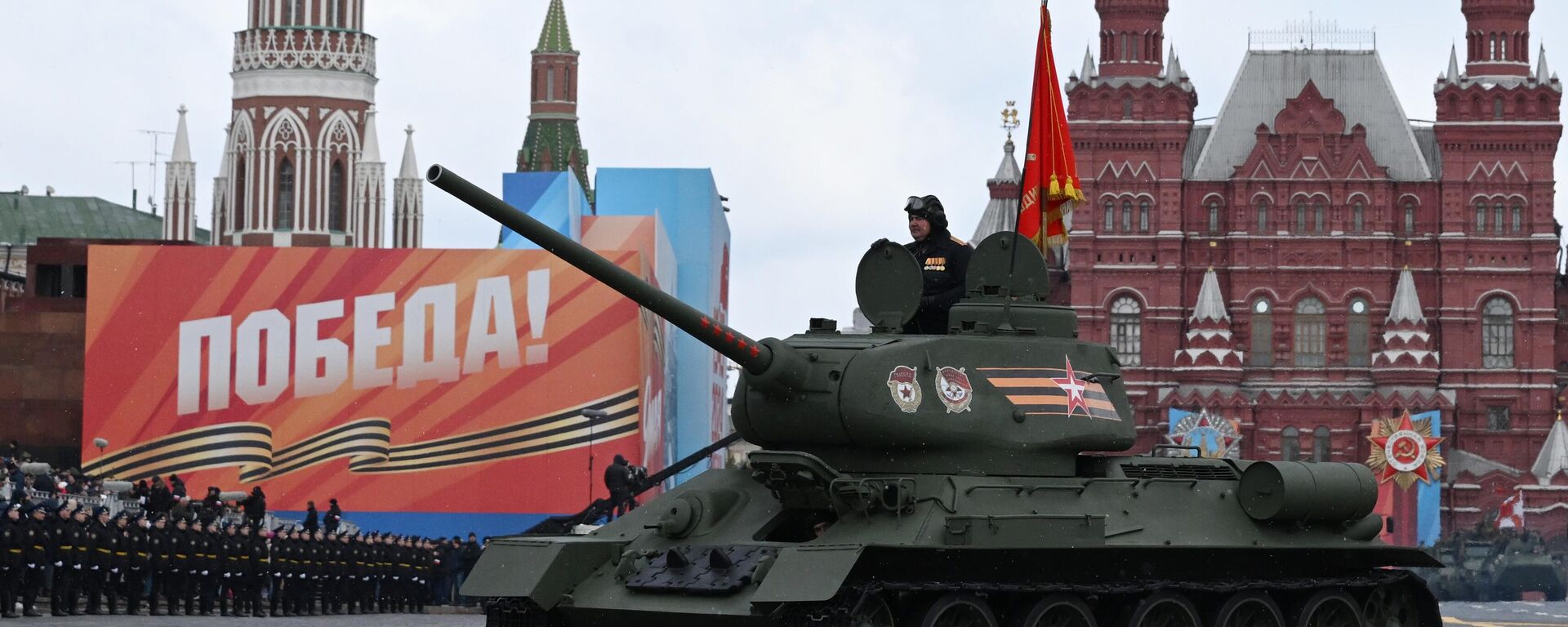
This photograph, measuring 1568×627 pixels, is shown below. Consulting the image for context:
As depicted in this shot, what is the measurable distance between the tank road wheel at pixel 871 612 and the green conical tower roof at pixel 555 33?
141 metres

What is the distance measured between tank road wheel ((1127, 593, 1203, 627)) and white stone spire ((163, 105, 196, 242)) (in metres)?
86.8

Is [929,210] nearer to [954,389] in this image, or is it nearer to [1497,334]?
[954,389]

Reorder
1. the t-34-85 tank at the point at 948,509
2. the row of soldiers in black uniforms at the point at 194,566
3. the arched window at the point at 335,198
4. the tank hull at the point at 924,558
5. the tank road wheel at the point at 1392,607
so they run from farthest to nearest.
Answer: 1. the arched window at the point at 335,198
2. the row of soldiers in black uniforms at the point at 194,566
3. the tank road wheel at the point at 1392,607
4. the t-34-85 tank at the point at 948,509
5. the tank hull at the point at 924,558

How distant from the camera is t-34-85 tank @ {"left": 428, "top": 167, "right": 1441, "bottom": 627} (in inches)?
564

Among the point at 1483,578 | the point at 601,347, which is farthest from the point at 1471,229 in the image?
the point at 601,347

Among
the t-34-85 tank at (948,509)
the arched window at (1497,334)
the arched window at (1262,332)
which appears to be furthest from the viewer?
the arched window at (1262,332)

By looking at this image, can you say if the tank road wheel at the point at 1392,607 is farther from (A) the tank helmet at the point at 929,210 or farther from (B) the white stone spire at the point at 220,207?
(B) the white stone spire at the point at 220,207

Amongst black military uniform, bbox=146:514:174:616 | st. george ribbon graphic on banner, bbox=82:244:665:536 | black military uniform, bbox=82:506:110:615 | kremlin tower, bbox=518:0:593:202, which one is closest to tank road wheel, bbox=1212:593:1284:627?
black military uniform, bbox=82:506:110:615

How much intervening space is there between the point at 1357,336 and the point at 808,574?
3377 inches

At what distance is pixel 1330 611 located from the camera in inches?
652

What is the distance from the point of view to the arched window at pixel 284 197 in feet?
310

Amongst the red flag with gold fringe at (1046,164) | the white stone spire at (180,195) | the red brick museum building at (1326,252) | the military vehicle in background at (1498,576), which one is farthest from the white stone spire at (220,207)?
the red flag with gold fringe at (1046,164)

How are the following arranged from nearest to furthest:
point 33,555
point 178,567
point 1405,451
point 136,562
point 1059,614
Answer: point 1059,614 → point 33,555 → point 136,562 → point 178,567 → point 1405,451

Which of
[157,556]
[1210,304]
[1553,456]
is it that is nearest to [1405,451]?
[1553,456]
